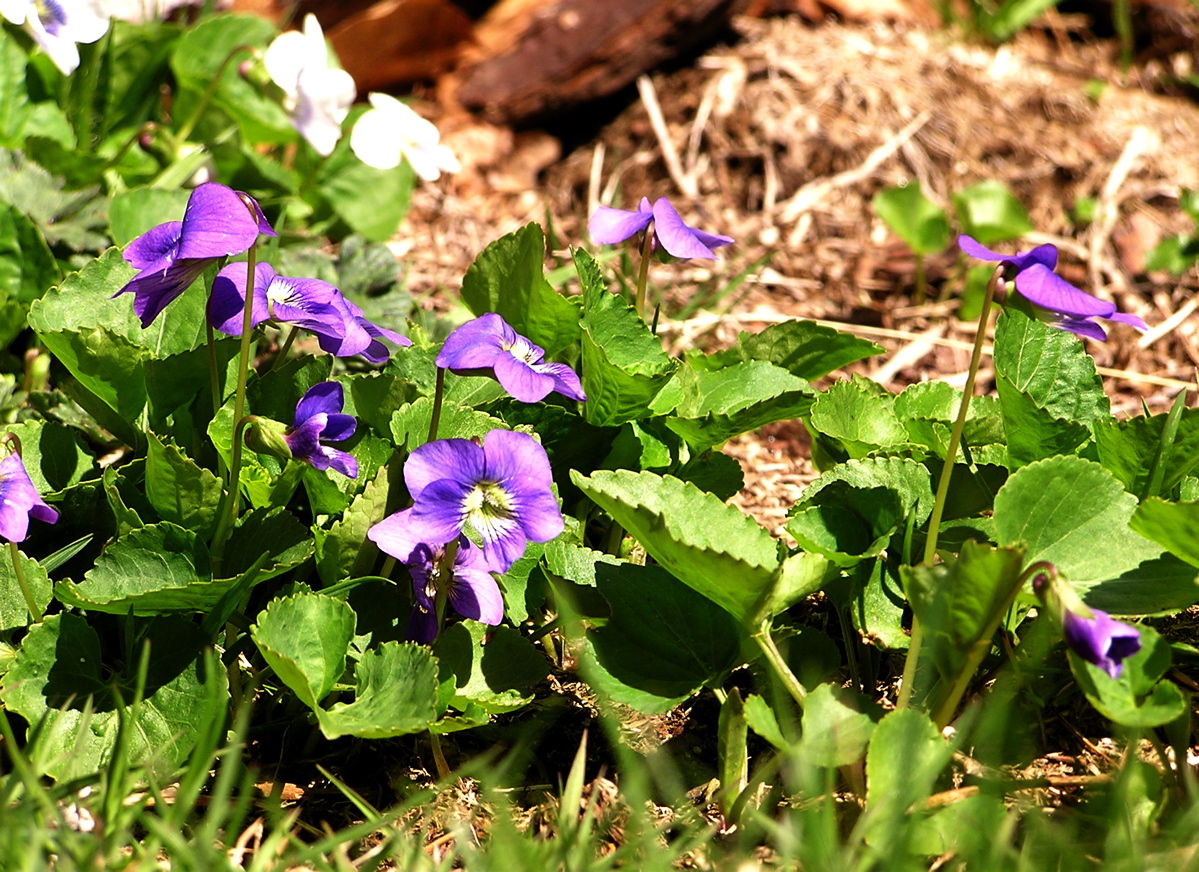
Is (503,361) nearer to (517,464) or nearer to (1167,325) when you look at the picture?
(517,464)

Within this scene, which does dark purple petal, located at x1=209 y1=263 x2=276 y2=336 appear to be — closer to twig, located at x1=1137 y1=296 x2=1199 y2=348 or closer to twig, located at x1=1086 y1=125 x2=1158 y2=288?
twig, located at x1=1137 y1=296 x2=1199 y2=348

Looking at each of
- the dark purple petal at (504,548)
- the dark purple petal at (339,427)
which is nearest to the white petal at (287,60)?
the dark purple petal at (339,427)

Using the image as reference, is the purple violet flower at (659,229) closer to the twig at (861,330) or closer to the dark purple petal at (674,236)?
the dark purple petal at (674,236)

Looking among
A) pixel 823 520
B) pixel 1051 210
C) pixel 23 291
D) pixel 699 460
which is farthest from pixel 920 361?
pixel 23 291

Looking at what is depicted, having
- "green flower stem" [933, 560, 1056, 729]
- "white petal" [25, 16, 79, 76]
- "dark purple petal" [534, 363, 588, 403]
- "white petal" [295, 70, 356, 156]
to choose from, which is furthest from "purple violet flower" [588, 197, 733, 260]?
"white petal" [25, 16, 79, 76]

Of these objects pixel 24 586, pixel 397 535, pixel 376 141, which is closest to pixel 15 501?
pixel 24 586

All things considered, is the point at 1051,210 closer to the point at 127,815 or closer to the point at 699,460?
the point at 699,460
